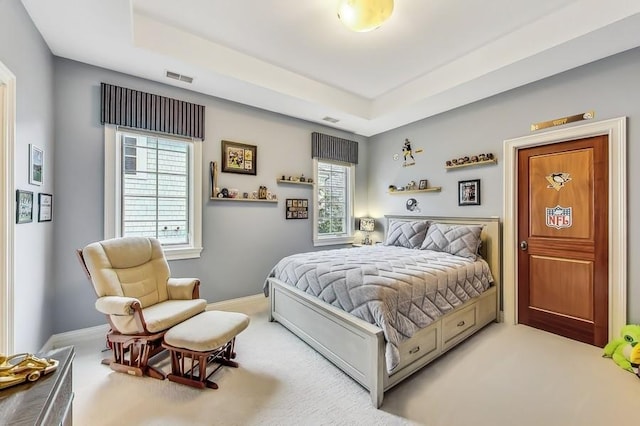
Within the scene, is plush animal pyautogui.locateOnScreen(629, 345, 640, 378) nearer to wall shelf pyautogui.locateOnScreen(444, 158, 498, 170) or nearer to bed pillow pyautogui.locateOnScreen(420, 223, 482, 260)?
bed pillow pyautogui.locateOnScreen(420, 223, 482, 260)

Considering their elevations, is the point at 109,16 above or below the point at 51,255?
above

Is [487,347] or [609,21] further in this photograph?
[487,347]

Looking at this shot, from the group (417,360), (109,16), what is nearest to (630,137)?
(417,360)

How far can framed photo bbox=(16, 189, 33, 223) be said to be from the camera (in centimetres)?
192

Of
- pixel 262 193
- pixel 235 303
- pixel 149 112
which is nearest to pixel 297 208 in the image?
pixel 262 193

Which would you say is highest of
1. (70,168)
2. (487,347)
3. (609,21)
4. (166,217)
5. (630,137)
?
(609,21)

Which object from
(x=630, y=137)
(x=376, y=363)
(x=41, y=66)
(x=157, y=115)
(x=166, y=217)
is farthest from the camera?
(x=166, y=217)

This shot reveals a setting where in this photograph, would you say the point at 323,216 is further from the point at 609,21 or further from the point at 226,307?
the point at 609,21

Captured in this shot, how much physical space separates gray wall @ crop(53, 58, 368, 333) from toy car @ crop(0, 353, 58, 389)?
81.0 inches

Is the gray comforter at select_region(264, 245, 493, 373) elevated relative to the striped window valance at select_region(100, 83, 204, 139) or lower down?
lower down

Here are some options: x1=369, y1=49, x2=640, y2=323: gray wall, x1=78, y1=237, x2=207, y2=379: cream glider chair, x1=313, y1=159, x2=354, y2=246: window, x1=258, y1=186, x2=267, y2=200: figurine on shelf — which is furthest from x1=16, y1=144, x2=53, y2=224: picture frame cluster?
x1=369, y1=49, x2=640, y2=323: gray wall

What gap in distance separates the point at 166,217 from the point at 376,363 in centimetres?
285

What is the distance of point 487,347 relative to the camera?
267cm

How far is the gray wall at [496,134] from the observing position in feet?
8.21
